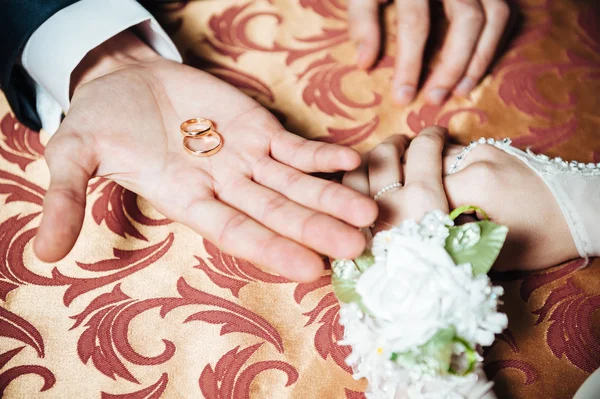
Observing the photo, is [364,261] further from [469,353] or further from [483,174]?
[483,174]

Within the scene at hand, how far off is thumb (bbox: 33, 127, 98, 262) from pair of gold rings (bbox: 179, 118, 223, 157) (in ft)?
0.58

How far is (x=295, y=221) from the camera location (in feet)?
2.40

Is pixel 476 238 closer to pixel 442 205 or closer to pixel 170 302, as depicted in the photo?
pixel 442 205

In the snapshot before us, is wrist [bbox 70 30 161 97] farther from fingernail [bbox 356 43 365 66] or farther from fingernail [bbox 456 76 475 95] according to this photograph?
fingernail [bbox 456 76 475 95]

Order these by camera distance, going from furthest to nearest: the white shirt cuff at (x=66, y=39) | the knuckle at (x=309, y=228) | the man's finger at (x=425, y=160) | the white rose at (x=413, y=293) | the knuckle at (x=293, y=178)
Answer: the white shirt cuff at (x=66, y=39) → the man's finger at (x=425, y=160) → the knuckle at (x=293, y=178) → the knuckle at (x=309, y=228) → the white rose at (x=413, y=293)

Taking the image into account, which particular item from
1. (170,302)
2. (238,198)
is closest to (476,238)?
(238,198)

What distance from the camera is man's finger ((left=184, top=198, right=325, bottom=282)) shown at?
2.23 feet

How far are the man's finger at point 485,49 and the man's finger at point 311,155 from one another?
606mm

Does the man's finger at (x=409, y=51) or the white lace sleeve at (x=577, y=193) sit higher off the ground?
the man's finger at (x=409, y=51)

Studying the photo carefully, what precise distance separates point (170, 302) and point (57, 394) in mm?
229

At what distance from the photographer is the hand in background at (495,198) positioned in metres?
0.87

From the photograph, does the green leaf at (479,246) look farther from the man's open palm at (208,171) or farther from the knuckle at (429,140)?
the knuckle at (429,140)

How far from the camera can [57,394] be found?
773mm

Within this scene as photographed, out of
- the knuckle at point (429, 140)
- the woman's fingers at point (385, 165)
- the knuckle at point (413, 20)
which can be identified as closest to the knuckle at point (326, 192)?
the woman's fingers at point (385, 165)
